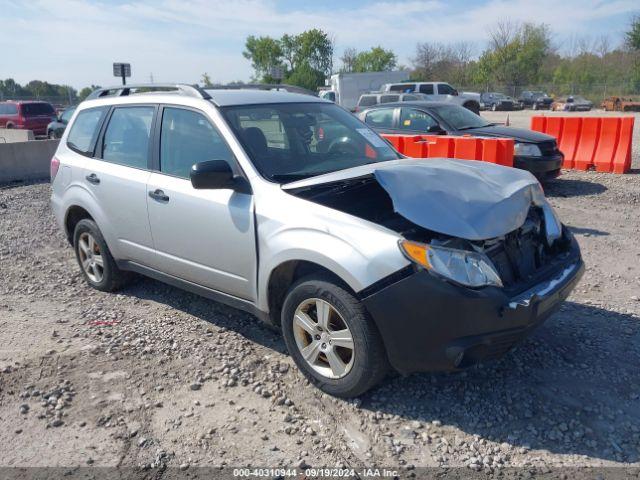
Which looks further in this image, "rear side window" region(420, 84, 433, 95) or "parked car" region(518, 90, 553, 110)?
"parked car" region(518, 90, 553, 110)

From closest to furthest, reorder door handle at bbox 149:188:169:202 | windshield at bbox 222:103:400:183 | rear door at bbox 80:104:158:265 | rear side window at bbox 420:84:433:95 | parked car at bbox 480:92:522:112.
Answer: windshield at bbox 222:103:400:183
door handle at bbox 149:188:169:202
rear door at bbox 80:104:158:265
rear side window at bbox 420:84:433:95
parked car at bbox 480:92:522:112

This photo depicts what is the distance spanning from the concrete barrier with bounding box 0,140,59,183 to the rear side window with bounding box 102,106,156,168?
8949 millimetres

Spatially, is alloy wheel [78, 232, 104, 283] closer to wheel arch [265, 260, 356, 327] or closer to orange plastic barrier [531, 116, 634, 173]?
wheel arch [265, 260, 356, 327]

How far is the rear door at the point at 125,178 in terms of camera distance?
4.55m

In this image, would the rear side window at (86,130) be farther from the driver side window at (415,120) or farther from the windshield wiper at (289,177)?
the driver side window at (415,120)

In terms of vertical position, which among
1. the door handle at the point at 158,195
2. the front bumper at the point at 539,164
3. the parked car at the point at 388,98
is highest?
the parked car at the point at 388,98

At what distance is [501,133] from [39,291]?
7.80m

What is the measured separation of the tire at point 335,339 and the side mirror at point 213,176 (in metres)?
0.84

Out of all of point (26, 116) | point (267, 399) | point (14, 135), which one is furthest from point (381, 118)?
point (26, 116)

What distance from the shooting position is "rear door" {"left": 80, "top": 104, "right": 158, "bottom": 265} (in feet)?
14.9

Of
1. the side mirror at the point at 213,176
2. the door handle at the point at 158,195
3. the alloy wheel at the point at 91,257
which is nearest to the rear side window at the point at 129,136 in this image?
the door handle at the point at 158,195

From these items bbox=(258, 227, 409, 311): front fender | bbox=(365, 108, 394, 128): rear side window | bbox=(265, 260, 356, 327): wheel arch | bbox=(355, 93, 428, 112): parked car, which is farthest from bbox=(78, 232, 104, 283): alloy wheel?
bbox=(355, 93, 428, 112): parked car

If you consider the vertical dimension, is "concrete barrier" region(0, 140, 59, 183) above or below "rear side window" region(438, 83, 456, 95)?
below

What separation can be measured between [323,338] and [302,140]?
1693 millimetres
